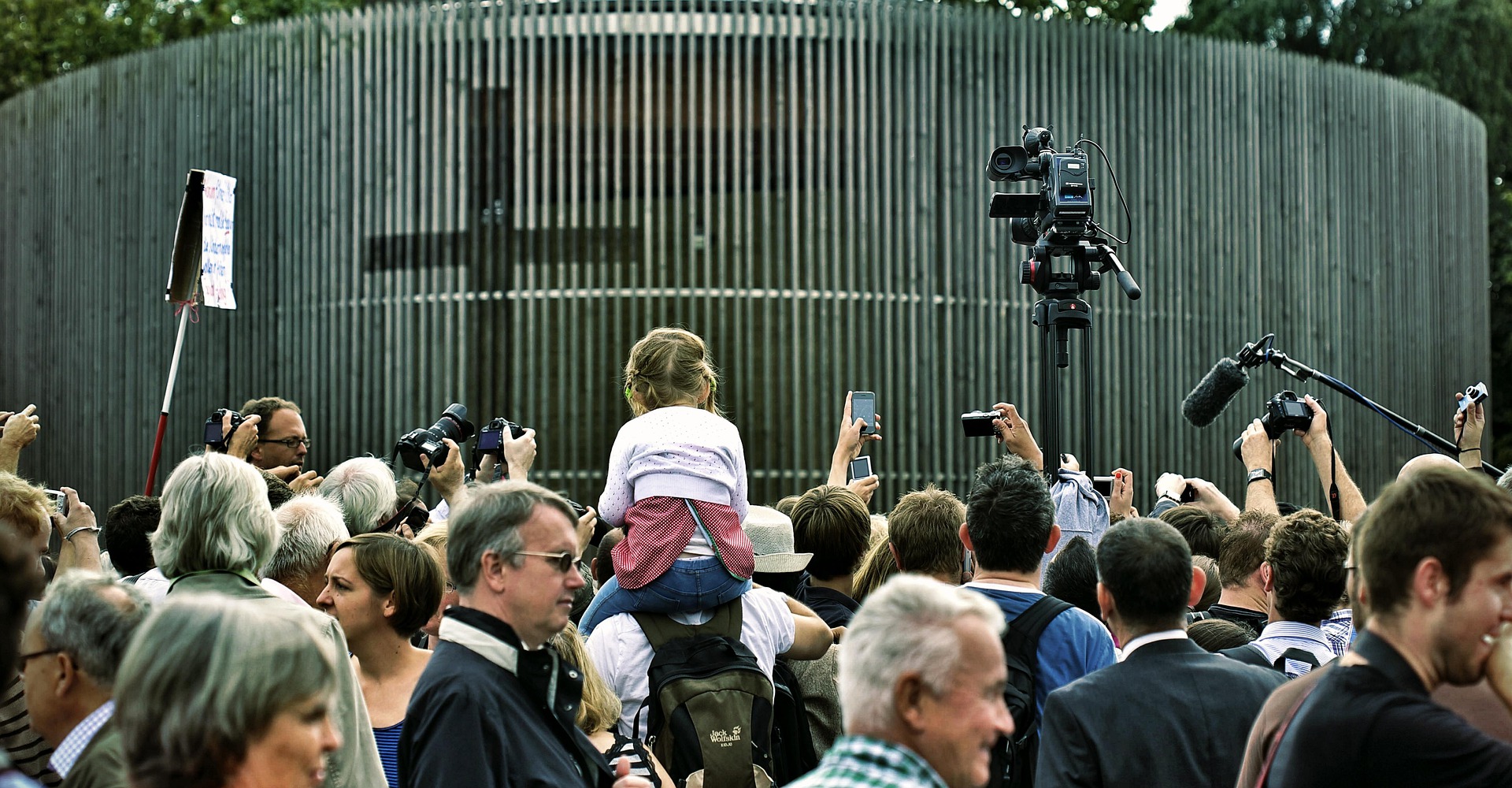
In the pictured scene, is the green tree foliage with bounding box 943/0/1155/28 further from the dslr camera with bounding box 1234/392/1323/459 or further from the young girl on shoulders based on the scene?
the young girl on shoulders

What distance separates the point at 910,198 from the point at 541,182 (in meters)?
3.24

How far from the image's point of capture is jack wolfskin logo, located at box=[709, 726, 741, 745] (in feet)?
12.6

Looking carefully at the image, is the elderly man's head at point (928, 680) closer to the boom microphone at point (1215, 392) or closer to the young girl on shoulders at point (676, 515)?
the young girl on shoulders at point (676, 515)

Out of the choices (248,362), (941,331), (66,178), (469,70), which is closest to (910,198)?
(941,331)

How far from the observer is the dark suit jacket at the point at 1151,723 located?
10.5 ft

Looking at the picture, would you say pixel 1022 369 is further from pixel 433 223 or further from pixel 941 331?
pixel 433 223

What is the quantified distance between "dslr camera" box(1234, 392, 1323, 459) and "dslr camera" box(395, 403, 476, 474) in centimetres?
322

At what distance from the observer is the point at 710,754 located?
382cm

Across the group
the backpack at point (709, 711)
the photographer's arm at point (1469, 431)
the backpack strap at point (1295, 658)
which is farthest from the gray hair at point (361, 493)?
the photographer's arm at point (1469, 431)

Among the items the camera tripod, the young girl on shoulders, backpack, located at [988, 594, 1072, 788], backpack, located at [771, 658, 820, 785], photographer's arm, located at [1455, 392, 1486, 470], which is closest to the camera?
backpack, located at [988, 594, 1072, 788]

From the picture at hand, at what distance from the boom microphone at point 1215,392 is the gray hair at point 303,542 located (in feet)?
12.7

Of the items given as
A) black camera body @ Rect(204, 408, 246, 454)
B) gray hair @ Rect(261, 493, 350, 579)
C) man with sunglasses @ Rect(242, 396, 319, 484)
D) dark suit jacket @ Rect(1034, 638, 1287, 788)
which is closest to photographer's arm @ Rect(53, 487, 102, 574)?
gray hair @ Rect(261, 493, 350, 579)

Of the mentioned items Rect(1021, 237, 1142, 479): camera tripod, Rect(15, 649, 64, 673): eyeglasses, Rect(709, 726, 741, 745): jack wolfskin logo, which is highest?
Rect(1021, 237, 1142, 479): camera tripod

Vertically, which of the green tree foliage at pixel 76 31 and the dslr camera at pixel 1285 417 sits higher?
the green tree foliage at pixel 76 31
